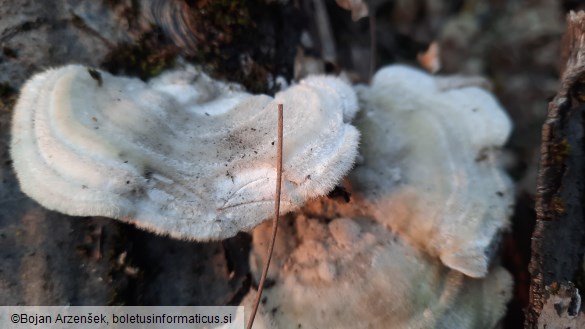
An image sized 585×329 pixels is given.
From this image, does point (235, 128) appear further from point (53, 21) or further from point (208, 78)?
point (53, 21)

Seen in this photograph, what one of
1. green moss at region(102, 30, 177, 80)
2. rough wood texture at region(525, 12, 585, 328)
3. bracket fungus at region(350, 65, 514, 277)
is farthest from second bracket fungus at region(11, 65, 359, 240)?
rough wood texture at region(525, 12, 585, 328)

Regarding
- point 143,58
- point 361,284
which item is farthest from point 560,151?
point 143,58

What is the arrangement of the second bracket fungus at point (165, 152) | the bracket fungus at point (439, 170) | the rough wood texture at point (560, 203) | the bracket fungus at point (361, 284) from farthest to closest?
1. the bracket fungus at point (439, 170)
2. the bracket fungus at point (361, 284)
3. the rough wood texture at point (560, 203)
4. the second bracket fungus at point (165, 152)

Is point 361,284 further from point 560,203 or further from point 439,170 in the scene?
point 560,203

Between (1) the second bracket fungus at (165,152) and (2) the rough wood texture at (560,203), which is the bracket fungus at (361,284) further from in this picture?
(1) the second bracket fungus at (165,152)

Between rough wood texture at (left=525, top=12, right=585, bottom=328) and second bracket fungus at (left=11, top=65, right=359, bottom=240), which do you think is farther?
rough wood texture at (left=525, top=12, right=585, bottom=328)

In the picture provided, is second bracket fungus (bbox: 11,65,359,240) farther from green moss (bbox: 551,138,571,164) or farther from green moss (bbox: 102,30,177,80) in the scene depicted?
green moss (bbox: 551,138,571,164)

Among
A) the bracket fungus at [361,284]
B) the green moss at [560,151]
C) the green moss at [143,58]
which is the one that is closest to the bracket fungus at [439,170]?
the bracket fungus at [361,284]
